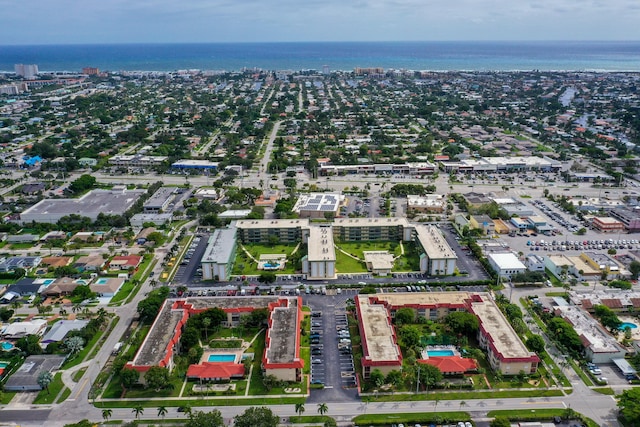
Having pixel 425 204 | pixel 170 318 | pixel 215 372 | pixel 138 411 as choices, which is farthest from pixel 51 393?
pixel 425 204

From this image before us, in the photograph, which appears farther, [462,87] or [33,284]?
[462,87]

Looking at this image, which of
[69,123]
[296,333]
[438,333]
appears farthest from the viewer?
[69,123]

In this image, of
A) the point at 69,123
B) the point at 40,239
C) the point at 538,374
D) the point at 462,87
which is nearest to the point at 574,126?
the point at 462,87

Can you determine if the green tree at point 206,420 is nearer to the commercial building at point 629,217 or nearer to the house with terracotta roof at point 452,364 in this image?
the house with terracotta roof at point 452,364

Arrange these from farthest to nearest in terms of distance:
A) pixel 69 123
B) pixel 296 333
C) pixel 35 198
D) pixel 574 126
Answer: pixel 69 123 → pixel 574 126 → pixel 35 198 → pixel 296 333

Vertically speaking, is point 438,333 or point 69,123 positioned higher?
point 69,123

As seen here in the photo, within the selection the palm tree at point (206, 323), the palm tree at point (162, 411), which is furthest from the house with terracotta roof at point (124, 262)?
the palm tree at point (162, 411)

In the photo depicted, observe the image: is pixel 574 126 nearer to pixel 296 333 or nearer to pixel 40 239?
pixel 296 333
